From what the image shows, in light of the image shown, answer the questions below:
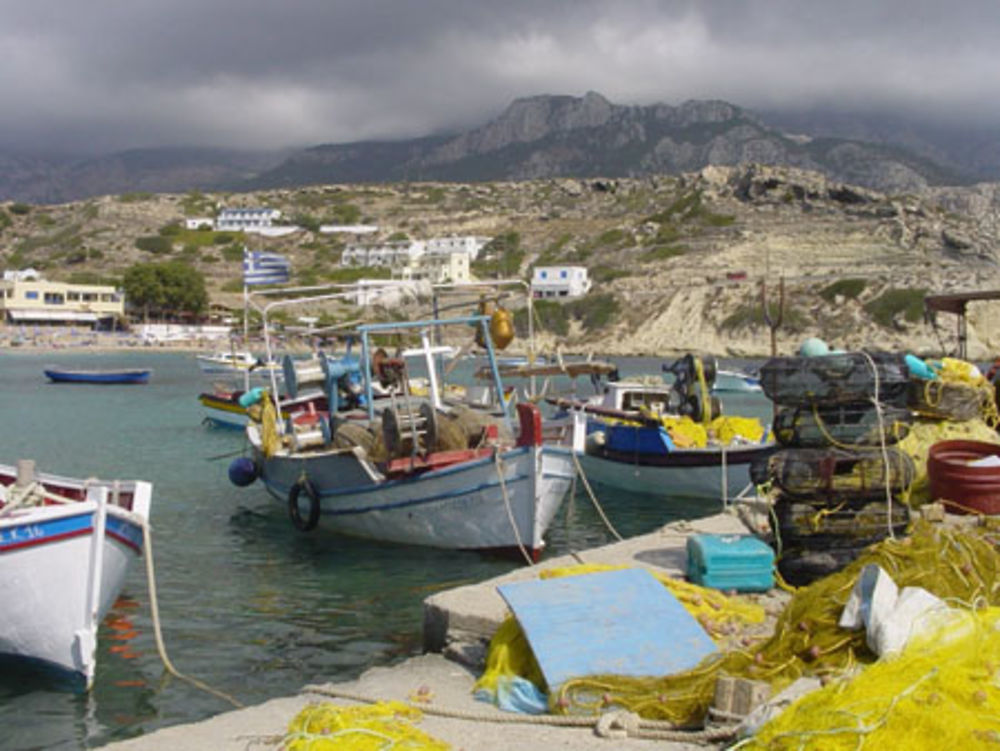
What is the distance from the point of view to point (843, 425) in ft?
29.9

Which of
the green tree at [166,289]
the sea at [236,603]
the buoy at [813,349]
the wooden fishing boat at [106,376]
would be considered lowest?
the wooden fishing boat at [106,376]

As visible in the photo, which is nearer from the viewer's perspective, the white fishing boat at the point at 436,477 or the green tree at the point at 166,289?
the white fishing boat at the point at 436,477

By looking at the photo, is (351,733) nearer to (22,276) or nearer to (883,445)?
(883,445)

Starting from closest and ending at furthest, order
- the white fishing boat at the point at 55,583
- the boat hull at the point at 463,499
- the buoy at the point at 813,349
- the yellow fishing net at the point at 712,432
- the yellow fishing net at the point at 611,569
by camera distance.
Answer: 1. the yellow fishing net at the point at 611,569
2. the white fishing boat at the point at 55,583
3. the buoy at the point at 813,349
4. the boat hull at the point at 463,499
5. the yellow fishing net at the point at 712,432

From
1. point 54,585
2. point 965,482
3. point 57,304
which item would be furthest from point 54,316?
point 965,482

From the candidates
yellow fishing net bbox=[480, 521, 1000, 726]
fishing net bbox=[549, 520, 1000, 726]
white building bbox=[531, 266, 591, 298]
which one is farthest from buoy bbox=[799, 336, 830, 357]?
white building bbox=[531, 266, 591, 298]

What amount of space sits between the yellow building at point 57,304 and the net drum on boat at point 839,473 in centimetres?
12723

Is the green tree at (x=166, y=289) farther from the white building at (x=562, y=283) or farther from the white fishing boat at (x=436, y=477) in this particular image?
the white fishing boat at (x=436, y=477)

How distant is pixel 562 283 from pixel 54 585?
110m

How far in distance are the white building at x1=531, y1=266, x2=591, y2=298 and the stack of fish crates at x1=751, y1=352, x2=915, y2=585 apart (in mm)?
107022

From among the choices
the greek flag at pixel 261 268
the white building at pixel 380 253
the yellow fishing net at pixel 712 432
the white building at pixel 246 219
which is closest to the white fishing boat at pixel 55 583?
the yellow fishing net at pixel 712 432

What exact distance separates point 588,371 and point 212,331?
342 ft

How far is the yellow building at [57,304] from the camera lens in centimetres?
12406

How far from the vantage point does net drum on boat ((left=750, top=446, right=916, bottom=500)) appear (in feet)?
28.3
